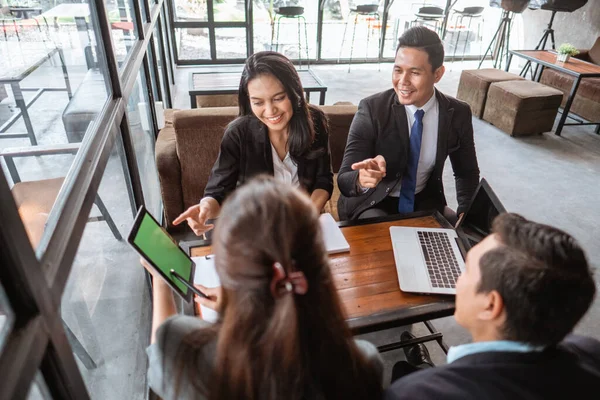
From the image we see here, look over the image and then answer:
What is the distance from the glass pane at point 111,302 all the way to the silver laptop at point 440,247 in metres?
1.08

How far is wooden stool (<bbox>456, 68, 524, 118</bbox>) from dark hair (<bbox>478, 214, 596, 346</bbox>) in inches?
166

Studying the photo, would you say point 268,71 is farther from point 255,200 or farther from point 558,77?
point 558,77

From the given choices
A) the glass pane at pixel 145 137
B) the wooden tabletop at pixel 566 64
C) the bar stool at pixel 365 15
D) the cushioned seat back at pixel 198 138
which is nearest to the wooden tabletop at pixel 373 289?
the cushioned seat back at pixel 198 138

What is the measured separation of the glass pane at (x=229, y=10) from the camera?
19.1ft

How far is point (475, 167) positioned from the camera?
195cm

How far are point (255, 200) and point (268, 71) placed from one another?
107cm

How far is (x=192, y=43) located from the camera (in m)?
6.09

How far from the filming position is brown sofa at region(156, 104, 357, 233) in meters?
2.34

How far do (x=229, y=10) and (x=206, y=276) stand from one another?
5.51m

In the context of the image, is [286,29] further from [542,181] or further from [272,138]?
[272,138]

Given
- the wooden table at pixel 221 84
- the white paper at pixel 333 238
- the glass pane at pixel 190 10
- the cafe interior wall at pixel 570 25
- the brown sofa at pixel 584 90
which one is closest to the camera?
the white paper at pixel 333 238

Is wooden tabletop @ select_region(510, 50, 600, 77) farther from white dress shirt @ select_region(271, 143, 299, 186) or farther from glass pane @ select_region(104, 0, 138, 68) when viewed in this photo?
glass pane @ select_region(104, 0, 138, 68)

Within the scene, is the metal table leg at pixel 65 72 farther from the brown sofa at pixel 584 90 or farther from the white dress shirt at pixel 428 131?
the brown sofa at pixel 584 90

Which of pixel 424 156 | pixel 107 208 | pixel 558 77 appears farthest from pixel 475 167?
pixel 558 77
